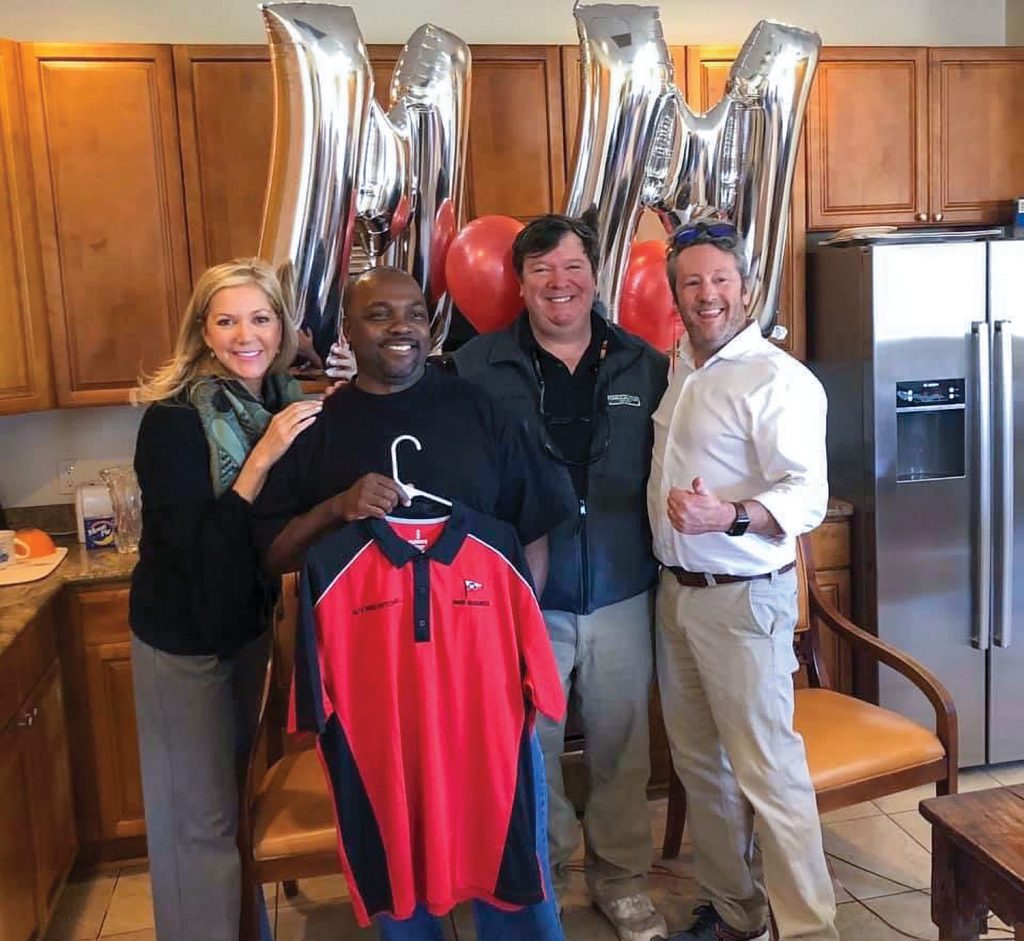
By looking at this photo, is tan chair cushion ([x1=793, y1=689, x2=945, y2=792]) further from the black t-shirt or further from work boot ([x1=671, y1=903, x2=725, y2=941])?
the black t-shirt

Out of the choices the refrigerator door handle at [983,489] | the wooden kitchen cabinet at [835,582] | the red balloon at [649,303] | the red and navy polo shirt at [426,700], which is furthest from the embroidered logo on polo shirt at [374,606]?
the refrigerator door handle at [983,489]

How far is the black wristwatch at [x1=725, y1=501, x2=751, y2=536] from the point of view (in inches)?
70.0

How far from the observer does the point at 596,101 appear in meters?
2.41

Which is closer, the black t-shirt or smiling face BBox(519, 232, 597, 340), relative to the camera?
the black t-shirt

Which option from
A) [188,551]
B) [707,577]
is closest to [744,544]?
[707,577]

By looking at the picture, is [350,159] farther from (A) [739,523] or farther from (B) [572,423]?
(A) [739,523]

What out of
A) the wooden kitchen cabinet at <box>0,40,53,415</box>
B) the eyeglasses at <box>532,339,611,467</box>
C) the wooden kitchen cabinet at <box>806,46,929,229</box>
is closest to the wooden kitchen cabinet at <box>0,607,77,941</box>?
the wooden kitchen cabinet at <box>0,40,53,415</box>

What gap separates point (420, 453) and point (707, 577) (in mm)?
634

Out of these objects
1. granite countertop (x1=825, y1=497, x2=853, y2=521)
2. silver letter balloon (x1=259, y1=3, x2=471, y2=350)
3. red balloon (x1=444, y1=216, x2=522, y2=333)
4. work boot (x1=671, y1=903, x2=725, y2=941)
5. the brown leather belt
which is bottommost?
work boot (x1=671, y1=903, x2=725, y2=941)

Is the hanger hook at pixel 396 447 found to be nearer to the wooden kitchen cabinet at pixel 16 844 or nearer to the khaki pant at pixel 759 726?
the khaki pant at pixel 759 726

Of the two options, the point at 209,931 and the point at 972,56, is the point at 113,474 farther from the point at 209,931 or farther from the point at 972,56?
the point at 972,56

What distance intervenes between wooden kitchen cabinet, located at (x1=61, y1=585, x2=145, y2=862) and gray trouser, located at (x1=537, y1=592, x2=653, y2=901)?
1.17 m

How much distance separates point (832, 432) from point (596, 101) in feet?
4.19

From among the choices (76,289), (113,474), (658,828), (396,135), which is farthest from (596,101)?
(658,828)
